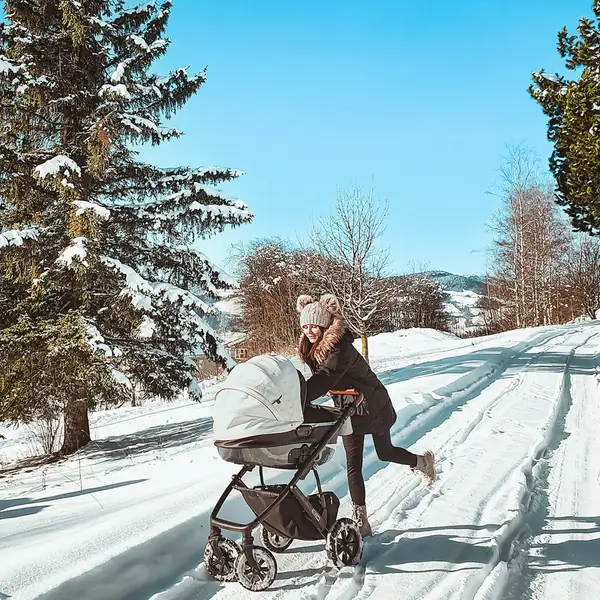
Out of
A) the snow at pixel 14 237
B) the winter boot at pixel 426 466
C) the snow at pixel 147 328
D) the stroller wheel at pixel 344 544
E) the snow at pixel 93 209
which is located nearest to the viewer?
the stroller wheel at pixel 344 544

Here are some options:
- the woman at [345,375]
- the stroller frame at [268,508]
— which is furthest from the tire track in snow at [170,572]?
the woman at [345,375]

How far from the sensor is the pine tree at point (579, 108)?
32.7ft

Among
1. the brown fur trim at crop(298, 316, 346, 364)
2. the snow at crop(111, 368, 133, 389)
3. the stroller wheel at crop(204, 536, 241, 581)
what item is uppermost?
the brown fur trim at crop(298, 316, 346, 364)

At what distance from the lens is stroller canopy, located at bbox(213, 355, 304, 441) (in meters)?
3.05

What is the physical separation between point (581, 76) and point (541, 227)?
26.4m

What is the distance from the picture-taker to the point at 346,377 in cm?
379

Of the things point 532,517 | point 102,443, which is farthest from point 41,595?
point 102,443

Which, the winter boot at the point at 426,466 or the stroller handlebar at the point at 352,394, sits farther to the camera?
the winter boot at the point at 426,466

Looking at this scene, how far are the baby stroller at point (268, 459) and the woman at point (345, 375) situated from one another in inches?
13.4

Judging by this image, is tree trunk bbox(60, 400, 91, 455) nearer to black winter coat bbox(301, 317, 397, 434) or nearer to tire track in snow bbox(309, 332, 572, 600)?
tire track in snow bbox(309, 332, 572, 600)

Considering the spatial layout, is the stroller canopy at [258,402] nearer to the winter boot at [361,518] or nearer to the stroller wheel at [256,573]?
the stroller wheel at [256,573]

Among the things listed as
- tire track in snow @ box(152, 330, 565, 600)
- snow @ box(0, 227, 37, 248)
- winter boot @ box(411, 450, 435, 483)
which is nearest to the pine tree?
tire track in snow @ box(152, 330, 565, 600)

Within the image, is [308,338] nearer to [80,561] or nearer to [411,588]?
[411,588]

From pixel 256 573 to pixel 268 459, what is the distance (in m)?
0.64
